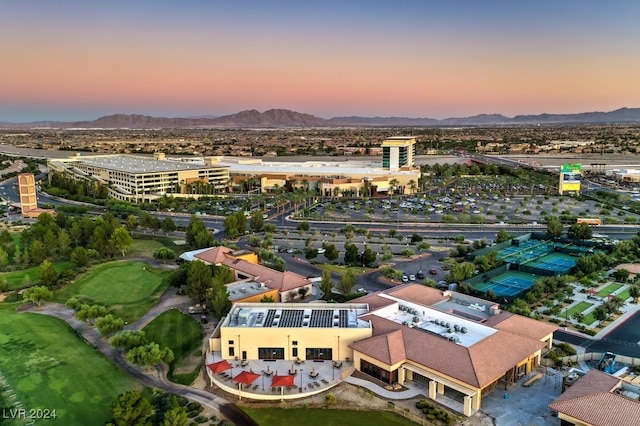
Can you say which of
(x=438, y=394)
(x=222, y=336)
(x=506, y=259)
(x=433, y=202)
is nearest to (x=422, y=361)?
(x=438, y=394)

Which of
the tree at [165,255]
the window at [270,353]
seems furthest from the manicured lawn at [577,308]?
the tree at [165,255]

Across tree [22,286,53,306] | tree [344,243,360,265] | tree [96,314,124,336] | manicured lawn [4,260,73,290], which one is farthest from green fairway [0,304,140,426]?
tree [344,243,360,265]

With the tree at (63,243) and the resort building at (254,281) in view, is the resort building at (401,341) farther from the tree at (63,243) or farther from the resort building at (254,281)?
the tree at (63,243)

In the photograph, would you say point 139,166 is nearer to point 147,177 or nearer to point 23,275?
point 147,177

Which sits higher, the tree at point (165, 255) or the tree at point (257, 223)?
the tree at point (257, 223)

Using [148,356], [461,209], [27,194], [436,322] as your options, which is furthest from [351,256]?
[27,194]

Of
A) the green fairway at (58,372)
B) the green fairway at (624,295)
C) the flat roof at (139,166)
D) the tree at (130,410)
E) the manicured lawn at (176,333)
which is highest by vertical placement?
the flat roof at (139,166)

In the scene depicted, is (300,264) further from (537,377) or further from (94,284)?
(537,377)

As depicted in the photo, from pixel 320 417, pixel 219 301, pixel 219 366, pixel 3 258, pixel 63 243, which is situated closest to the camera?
pixel 320 417
